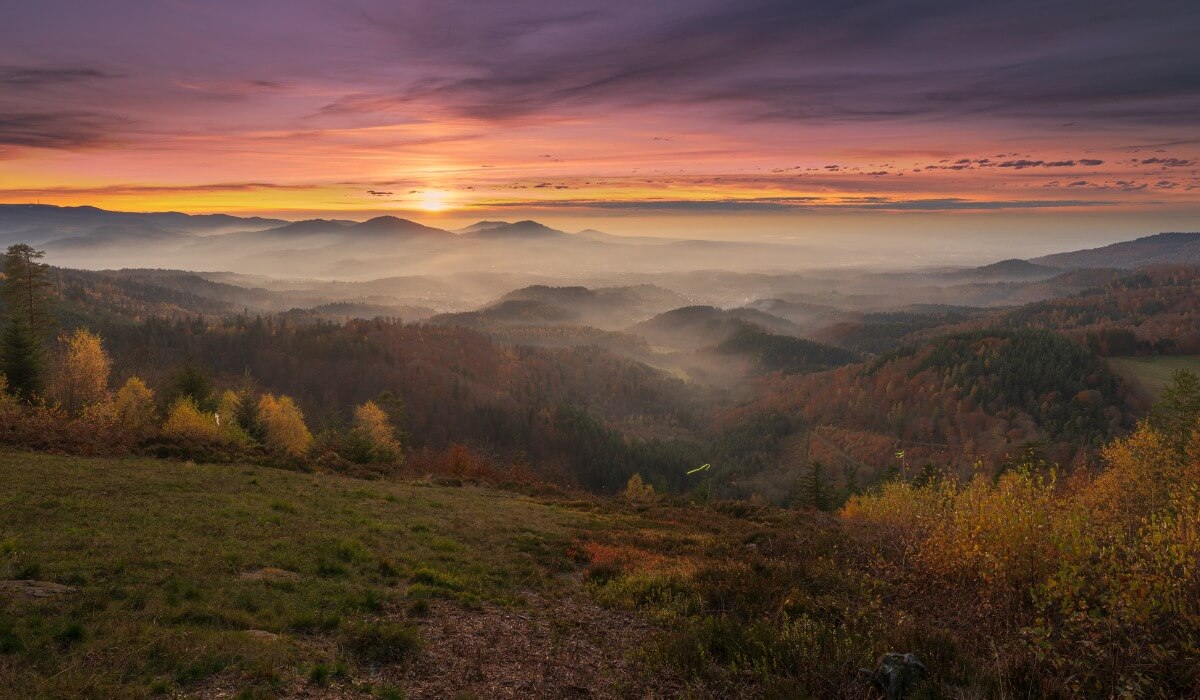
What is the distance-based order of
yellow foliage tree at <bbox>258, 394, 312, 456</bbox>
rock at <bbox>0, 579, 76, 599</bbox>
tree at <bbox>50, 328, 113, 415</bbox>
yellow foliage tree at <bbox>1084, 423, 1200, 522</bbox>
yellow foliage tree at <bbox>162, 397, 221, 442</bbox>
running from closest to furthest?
rock at <bbox>0, 579, 76, 599</bbox> → yellow foliage tree at <bbox>1084, 423, 1200, 522</bbox> → yellow foliage tree at <bbox>162, 397, 221, 442</bbox> → tree at <bbox>50, 328, 113, 415</bbox> → yellow foliage tree at <bbox>258, 394, 312, 456</bbox>

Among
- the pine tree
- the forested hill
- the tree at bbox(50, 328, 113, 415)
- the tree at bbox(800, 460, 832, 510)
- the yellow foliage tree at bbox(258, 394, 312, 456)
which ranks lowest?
the forested hill

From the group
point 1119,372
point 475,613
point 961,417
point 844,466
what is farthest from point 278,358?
point 1119,372

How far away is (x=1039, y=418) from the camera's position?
174125 millimetres

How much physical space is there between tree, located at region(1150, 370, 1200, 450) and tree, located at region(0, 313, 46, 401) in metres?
103

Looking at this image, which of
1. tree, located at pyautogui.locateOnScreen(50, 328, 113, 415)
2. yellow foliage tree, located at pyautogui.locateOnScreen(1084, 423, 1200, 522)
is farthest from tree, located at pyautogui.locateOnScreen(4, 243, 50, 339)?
yellow foliage tree, located at pyautogui.locateOnScreen(1084, 423, 1200, 522)

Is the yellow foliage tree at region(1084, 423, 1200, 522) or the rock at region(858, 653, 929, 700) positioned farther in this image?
the yellow foliage tree at region(1084, 423, 1200, 522)

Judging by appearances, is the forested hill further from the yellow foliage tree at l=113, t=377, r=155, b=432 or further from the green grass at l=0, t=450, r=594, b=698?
the yellow foliage tree at l=113, t=377, r=155, b=432

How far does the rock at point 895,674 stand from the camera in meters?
10.5

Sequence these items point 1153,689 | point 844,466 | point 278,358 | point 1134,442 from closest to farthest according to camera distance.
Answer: point 1153,689
point 1134,442
point 844,466
point 278,358

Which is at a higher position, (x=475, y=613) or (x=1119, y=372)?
(x=475, y=613)

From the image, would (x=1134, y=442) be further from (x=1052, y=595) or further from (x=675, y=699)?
(x=675, y=699)

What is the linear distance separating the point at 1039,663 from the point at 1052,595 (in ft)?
4.69

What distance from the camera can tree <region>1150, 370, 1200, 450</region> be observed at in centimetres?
5303

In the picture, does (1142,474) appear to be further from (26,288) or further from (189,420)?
(26,288)
